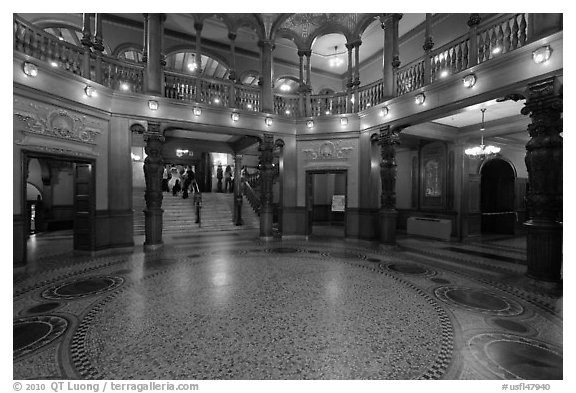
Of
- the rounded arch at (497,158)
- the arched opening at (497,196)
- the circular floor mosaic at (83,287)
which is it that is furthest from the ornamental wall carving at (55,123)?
the arched opening at (497,196)

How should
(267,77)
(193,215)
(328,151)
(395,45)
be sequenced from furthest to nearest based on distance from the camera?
(193,215) < (328,151) < (267,77) < (395,45)

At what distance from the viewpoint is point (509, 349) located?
261 centimetres

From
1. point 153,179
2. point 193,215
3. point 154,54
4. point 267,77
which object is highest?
point 267,77

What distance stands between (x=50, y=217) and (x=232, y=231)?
814cm

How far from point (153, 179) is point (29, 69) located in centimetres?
328

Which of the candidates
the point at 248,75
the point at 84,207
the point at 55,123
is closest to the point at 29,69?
the point at 55,123

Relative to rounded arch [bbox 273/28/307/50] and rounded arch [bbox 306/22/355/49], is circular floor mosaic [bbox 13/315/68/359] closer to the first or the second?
rounded arch [bbox 273/28/307/50]

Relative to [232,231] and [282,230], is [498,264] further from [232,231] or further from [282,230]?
[232,231]

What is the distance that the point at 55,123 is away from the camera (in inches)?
229

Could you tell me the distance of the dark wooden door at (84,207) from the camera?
6.64 meters

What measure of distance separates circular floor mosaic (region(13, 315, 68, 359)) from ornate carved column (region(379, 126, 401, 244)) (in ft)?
24.3

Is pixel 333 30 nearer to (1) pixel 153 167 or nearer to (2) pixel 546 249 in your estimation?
(1) pixel 153 167

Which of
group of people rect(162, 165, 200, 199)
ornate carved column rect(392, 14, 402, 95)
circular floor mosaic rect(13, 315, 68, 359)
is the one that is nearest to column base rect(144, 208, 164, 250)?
circular floor mosaic rect(13, 315, 68, 359)

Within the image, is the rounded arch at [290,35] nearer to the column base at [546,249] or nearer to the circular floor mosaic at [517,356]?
the column base at [546,249]
